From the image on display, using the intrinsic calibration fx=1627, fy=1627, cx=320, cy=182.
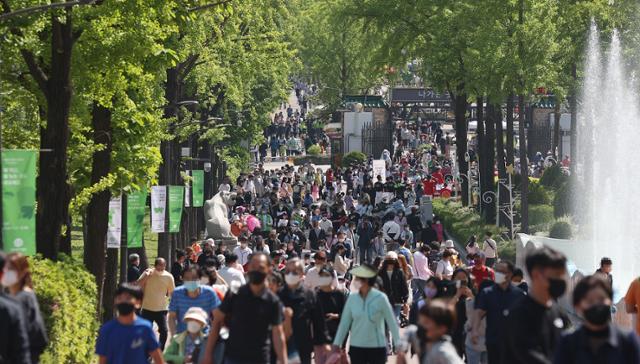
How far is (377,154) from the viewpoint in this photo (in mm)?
75375

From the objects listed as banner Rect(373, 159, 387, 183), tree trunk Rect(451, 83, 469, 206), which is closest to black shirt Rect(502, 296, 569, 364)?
tree trunk Rect(451, 83, 469, 206)

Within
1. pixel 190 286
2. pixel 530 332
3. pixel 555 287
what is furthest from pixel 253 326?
pixel 190 286

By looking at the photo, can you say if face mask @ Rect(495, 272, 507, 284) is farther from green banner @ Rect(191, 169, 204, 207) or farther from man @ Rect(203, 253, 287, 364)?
green banner @ Rect(191, 169, 204, 207)

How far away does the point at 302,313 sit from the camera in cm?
1565

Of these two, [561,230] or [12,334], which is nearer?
[12,334]

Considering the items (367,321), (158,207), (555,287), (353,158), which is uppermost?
(353,158)

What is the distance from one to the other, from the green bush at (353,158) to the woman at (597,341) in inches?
2442

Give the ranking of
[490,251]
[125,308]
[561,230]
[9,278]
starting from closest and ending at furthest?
[9,278]
[125,308]
[490,251]
[561,230]

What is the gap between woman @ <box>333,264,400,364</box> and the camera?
592 inches

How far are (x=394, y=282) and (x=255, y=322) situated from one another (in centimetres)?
924

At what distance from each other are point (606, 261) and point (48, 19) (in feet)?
26.7

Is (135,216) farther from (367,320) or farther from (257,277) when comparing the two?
(257,277)

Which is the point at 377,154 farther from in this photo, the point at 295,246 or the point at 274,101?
the point at 295,246

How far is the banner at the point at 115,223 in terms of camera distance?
28436 millimetres
